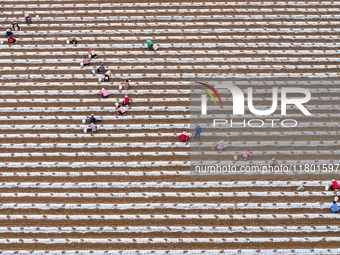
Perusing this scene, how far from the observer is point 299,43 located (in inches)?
1391

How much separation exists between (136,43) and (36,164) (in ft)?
36.8

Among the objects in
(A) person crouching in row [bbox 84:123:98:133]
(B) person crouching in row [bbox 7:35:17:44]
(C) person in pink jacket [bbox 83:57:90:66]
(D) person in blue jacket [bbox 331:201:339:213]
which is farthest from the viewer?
(B) person crouching in row [bbox 7:35:17:44]

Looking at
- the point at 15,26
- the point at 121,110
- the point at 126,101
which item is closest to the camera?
the point at 121,110

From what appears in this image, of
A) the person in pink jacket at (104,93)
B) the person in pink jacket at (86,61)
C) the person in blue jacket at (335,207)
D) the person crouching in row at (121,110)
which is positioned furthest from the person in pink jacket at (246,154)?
the person in pink jacket at (86,61)

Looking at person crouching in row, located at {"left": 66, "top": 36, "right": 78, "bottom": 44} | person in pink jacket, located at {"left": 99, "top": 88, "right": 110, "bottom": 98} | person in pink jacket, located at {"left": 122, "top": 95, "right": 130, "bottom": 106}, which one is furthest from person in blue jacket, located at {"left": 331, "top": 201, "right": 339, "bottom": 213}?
person crouching in row, located at {"left": 66, "top": 36, "right": 78, "bottom": 44}

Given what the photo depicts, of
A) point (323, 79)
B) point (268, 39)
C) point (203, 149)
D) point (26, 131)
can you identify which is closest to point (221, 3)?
point (268, 39)

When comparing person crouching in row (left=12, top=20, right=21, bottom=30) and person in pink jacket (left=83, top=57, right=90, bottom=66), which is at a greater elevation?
person crouching in row (left=12, top=20, right=21, bottom=30)

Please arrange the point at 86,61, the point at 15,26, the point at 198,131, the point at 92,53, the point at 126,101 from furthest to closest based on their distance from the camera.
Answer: the point at 15,26 < the point at 92,53 < the point at 86,61 < the point at 126,101 < the point at 198,131

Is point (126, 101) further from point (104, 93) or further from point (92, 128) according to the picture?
point (92, 128)

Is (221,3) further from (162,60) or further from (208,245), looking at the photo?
(208,245)

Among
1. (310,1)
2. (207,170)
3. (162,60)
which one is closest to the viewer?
(207,170)

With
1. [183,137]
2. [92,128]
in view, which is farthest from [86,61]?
[183,137]

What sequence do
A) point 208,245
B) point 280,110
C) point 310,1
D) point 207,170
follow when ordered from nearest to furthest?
point 208,245 < point 207,170 < point 280,110 < point 310,1

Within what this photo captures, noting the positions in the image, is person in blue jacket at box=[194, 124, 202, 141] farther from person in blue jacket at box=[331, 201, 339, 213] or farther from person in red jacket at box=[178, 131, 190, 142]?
person in blue jacket at box=[331, 201, 339, 213]
